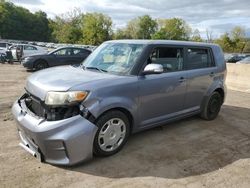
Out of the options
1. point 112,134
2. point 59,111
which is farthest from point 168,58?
point 59,111

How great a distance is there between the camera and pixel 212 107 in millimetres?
6305

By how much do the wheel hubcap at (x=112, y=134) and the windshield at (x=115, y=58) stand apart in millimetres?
824

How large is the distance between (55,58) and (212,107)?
437 inches

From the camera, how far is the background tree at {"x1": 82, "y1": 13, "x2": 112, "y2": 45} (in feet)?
171

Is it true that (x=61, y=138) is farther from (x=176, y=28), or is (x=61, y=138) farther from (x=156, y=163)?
(x=176, y=28)

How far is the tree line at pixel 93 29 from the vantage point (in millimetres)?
54500

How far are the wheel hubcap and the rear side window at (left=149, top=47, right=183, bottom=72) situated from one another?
1251mm

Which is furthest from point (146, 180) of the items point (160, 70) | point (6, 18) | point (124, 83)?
point (6, 18)

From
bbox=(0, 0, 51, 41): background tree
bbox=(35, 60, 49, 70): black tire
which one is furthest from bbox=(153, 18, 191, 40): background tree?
bbox=(35, 60, 49, 70): black tire

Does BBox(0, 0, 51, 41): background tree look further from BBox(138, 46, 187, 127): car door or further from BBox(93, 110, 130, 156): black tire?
BBox(93, 110, 130, 156): black tire

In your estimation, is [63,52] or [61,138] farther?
[63,52]

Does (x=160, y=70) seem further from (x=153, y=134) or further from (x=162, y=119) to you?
(x=153, y=134)

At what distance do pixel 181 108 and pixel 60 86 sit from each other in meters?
2.56

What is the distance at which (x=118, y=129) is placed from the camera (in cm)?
424
